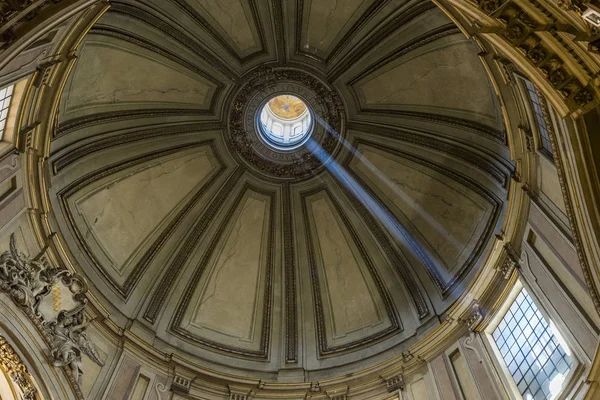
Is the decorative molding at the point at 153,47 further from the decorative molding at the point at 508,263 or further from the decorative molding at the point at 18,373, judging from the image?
the decorative molding at the point at 508,263

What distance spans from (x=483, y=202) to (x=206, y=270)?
8302mm

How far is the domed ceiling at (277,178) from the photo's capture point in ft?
49.8

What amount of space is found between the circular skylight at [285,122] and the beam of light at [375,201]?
0.89m

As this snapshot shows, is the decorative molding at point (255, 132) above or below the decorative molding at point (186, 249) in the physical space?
above

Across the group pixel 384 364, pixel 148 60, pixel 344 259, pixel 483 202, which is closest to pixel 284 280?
pixel 344 259

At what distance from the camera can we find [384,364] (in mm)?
14758

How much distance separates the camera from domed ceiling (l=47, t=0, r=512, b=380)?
15164mm

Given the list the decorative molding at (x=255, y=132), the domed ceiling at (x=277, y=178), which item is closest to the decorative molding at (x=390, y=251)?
the domed ceiling at (x=277, y=178)

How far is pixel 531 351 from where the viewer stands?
37.7 feet

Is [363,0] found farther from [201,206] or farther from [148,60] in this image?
[201,206]

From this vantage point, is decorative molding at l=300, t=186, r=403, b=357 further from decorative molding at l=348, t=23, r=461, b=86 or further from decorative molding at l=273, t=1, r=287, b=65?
decorative molding at l=273, t=1, r=287, b=65

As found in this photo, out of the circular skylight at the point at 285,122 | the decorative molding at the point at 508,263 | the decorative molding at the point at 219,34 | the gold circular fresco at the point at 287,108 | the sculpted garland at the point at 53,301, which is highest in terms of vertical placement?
the gold circular fresco at the point at 287,108

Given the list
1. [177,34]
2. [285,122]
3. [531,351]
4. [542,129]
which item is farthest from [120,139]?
[531,351]

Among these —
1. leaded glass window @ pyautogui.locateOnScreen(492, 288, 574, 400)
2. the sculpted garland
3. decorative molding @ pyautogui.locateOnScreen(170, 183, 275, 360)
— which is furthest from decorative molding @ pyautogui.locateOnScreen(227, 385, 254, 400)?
leaded glass window @ pyautogui.locateOnScreen(492, 288, 574, 400)
